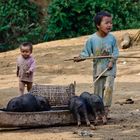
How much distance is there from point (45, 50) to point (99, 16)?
35.6 feet

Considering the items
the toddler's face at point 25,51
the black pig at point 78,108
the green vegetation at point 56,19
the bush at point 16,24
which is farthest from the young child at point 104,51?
the bush at point 16,24

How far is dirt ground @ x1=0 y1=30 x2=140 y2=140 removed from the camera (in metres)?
7.24

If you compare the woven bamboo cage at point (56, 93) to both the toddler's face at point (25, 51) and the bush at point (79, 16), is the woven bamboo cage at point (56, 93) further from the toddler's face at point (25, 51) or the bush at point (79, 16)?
the bush at point (79, 16)

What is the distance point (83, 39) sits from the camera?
20.2 meters

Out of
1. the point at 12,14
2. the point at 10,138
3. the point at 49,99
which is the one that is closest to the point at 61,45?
the point at 12,14

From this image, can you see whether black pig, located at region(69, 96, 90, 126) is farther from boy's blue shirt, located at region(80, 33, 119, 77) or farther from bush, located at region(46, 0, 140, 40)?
bush, located at region(46, 0, 140, 40)

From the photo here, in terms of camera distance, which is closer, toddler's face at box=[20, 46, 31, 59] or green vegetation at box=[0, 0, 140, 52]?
toddler's face at box=[20, 46, 31, 59]

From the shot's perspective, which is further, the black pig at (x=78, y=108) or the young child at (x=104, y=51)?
the young child at (x=104, y=51)

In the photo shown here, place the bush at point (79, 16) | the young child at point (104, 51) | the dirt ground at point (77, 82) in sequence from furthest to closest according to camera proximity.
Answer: the bush at point (79, 16) < the young child at point (104, 51) < the dirt ground at point (77, 82)

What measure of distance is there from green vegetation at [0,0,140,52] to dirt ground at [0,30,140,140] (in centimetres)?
300

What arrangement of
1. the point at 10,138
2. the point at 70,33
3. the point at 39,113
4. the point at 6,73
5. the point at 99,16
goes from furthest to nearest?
the point at 70,33 < the point at 6,73 < the point at 99,16 < the point at 39,113 < the point at 10,138

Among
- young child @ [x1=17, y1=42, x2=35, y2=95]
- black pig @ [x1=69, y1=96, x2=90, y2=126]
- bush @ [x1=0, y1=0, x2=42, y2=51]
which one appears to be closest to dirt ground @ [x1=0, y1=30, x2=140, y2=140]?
black pig @ [x1=69, y1=96, x2=90, y2=126]

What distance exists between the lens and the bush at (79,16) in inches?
898

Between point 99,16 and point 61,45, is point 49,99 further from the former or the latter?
point 61,45
